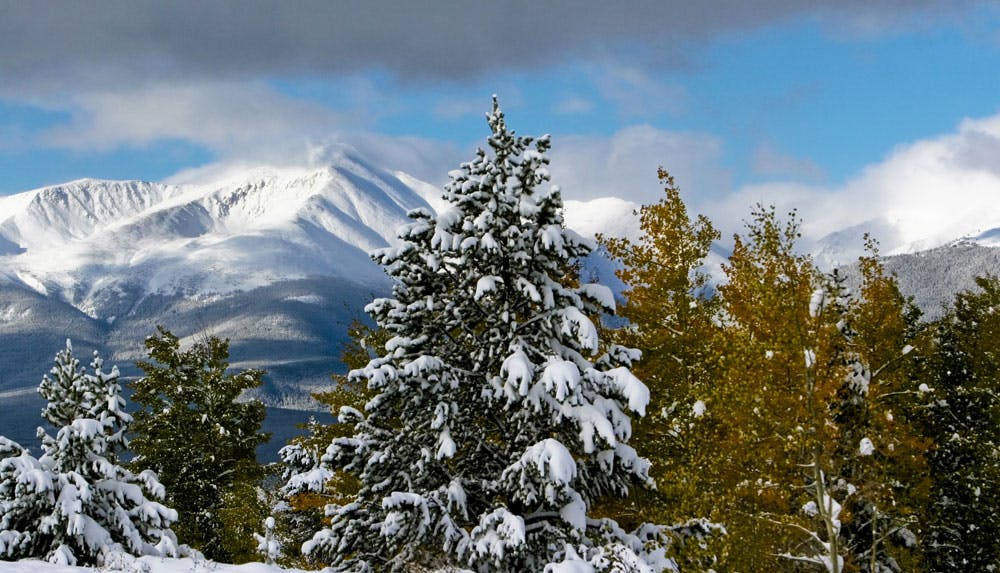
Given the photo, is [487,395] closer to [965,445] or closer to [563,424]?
[563,424]

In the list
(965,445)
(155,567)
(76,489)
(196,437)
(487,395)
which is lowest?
(155,567)

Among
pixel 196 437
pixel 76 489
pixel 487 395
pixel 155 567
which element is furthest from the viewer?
pixel 196 437

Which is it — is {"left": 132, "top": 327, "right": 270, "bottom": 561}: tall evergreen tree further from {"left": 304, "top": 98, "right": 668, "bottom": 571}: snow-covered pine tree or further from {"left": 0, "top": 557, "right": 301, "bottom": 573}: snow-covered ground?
{"left": 304, "top": 98, "right": 668, "bottom": 571}: snow-covered pine tree

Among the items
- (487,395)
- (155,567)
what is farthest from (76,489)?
(487,395)

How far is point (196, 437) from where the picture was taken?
32.7m

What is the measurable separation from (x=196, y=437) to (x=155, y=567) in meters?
15.7

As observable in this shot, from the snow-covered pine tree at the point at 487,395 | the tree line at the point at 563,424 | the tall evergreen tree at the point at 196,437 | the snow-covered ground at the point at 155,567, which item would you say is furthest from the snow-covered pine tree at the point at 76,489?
the tall evergreen tree at the point at 196,437

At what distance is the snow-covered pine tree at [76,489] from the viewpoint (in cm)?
2100

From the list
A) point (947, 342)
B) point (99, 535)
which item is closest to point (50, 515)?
point (99, 535)

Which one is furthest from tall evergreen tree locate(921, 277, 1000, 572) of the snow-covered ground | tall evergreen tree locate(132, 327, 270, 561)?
tall evergreen tree locate(132, 327, 270, 561)

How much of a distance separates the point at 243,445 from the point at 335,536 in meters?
18.4

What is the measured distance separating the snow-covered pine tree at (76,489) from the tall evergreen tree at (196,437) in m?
8.94

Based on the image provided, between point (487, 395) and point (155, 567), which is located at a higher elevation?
point (487, 395)

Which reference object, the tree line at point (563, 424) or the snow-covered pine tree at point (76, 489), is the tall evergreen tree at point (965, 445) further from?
the snow-covered pine tree at point (76, 489)
